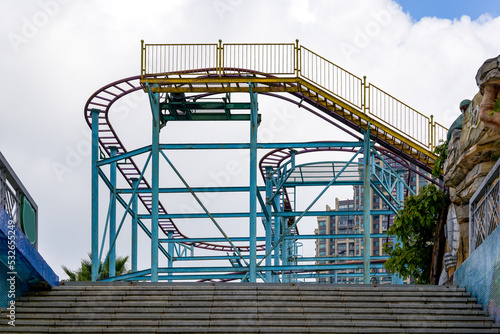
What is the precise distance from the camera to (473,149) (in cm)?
2070

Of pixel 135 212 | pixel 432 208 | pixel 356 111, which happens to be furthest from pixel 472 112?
pixel 135 212

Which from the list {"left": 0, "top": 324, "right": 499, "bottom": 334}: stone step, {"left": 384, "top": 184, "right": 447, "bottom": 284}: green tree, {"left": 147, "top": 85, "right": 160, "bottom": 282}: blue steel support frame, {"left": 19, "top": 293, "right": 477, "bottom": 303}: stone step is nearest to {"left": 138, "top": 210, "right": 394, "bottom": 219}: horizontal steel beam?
{"left": 147, "top": 85, "right": 160, "bottom": 282}: blue steel support frame

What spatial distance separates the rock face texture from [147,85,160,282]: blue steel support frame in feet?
28.7

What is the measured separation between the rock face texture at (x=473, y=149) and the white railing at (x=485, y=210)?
169 centimetres

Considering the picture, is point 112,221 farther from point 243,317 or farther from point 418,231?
point 243,317

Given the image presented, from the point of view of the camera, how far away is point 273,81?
27.0m

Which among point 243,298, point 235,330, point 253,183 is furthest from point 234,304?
point 253,183

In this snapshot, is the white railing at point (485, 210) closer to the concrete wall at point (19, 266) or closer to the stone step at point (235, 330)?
the stone step at point (235, 330)

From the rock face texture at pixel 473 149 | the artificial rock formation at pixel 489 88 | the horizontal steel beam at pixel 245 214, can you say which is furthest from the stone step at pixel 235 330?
the horizontal steel beam at pixel 245 214

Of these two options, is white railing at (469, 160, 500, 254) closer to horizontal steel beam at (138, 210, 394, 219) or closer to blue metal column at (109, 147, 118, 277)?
horizontal steel beam at (138, 210, 394, 219)

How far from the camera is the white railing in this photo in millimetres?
16406

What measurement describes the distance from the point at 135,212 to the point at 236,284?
61.0ft

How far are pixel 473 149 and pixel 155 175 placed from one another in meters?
10.4

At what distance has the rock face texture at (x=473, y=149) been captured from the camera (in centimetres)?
1872
